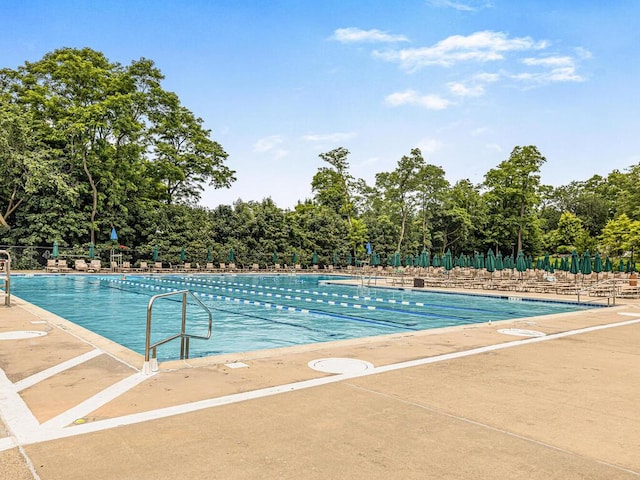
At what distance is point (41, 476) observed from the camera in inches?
107

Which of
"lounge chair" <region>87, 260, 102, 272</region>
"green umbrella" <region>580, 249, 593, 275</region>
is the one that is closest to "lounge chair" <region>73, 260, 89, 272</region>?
"lounge chair" <region>87, 260, 102, 272</region>

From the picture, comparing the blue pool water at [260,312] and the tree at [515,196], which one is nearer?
the blue pool water at [260,312]

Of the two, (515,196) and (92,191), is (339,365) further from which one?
(515,196)

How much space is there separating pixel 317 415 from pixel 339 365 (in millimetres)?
1856

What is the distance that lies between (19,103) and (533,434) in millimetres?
35499

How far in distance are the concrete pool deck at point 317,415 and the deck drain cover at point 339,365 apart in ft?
0.50

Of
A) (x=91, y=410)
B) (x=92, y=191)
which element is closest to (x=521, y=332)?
(x=91, y=410)

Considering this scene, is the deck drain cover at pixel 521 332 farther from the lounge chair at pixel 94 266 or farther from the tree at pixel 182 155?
the tree at pixel 182 155

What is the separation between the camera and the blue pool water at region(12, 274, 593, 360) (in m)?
10.2

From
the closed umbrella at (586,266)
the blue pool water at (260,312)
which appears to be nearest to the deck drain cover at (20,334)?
the blue pool water at (260,312)

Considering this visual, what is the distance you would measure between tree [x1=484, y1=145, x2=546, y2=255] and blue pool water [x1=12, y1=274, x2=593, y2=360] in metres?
29.9

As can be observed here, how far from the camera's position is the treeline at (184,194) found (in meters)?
29.0

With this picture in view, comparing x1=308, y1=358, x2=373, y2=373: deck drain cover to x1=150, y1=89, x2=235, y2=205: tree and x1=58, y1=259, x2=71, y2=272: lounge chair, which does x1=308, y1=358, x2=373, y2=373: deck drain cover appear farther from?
x1=150, y1=89, x2=235, y2=205: tree

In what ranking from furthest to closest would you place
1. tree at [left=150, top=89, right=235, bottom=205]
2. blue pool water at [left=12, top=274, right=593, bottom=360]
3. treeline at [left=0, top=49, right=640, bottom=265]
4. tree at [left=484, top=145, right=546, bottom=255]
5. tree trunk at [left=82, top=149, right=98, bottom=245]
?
tree at [left=484, top=145, right=546, bottom=255] < tree at [left=150, top=89, right=235, bottom=205] < tree trunk at [left=82, top=149, right=98, bottom=245] < treeline at [left=0, top=49, right=640, bottom=265] < blue pool water at [left=12, top=274, right=593, bottom=360]
